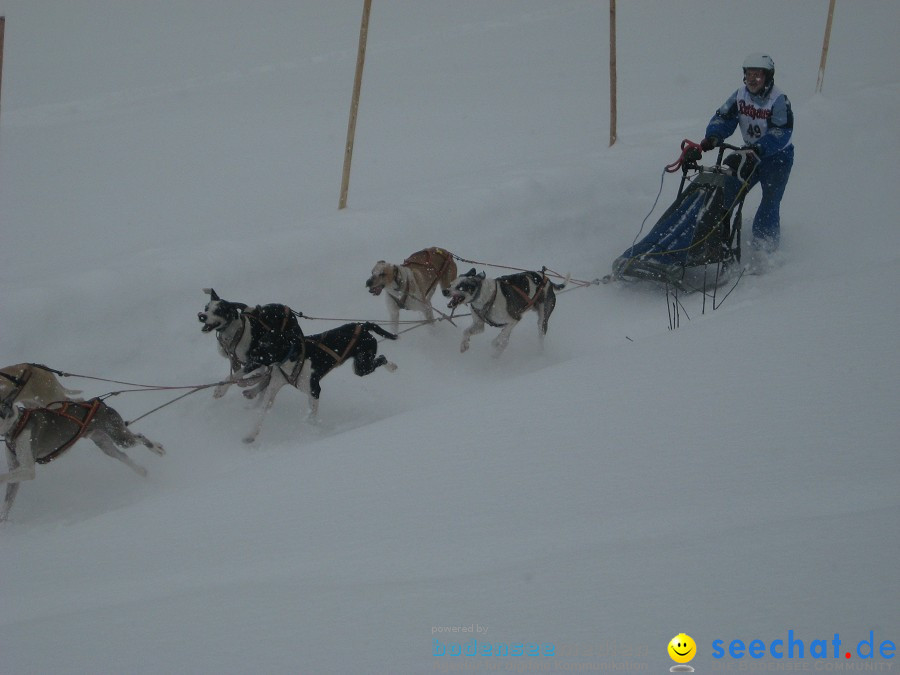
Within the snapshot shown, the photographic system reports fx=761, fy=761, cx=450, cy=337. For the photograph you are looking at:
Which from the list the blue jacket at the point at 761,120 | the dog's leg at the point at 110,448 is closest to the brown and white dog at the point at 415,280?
the dog's leg at the point at 110,448

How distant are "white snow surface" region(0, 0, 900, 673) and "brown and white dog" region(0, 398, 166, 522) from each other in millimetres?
310

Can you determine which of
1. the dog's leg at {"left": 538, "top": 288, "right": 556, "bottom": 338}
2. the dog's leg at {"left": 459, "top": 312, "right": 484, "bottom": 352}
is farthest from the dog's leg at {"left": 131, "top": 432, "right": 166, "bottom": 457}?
the dog's leg at {"left": 538, "top": 288, "right": 556, "bottom": 338}

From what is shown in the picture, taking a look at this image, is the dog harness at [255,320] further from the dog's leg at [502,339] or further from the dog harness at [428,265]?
the dog's leg at [502,339]

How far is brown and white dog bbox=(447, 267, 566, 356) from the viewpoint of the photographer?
17.0ft

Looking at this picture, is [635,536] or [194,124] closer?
[635,536]

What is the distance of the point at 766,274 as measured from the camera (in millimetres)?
6703

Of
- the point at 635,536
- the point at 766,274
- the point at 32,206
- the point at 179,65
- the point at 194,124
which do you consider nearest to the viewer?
Result: the point at 635,536

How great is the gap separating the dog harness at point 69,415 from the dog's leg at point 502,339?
2.68 metres

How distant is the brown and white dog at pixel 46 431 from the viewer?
3.79 m

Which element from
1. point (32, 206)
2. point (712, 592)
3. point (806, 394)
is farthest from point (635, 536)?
point (32, 206)

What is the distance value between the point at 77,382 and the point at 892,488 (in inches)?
184

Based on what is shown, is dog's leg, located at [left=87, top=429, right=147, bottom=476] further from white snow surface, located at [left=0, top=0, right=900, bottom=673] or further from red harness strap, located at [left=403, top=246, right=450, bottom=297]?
red harness strap, located at [left=403, top=246, right=450, bottom=297]

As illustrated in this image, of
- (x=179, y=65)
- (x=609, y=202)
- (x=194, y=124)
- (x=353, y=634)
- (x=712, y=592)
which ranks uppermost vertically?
(x=179, y=65)

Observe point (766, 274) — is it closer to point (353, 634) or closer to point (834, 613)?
point (834, 613)
